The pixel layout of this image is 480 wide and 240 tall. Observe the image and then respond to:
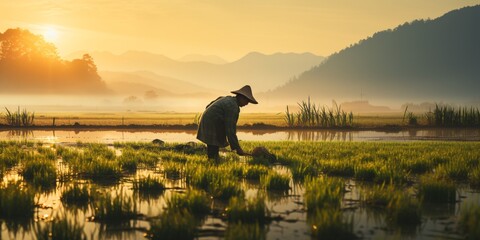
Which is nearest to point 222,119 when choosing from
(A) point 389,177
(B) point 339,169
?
(B) point 339,169

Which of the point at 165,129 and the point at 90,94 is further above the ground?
the point at 90,94

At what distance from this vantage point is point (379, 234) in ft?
19.2

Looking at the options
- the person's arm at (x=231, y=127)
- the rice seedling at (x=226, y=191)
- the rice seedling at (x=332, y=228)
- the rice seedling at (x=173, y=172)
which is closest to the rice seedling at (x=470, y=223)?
the rice seedling at (x=332, y=228)

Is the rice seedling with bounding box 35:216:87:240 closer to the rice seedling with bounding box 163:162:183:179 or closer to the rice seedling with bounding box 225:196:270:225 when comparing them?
the rice seedling with bounding box 225:196:270:225

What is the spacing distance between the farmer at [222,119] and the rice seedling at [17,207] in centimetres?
579

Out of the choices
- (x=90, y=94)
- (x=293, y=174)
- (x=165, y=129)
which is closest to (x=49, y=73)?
(x=90, y=94)

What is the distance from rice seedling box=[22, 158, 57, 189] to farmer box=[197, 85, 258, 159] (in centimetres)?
364

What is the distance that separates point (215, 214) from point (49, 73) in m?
170

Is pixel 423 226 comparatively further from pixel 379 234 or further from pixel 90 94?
pixel 90 94

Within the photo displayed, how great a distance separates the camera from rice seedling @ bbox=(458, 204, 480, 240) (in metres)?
5.43

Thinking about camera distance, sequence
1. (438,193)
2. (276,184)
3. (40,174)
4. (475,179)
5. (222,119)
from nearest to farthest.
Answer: (438,193) → (276,184) → (40,174) → (475,179) → (222,119)

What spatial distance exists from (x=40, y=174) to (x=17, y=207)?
9.65 ft

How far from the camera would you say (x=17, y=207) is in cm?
661

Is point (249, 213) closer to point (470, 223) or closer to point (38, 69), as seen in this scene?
point (470, 223)
